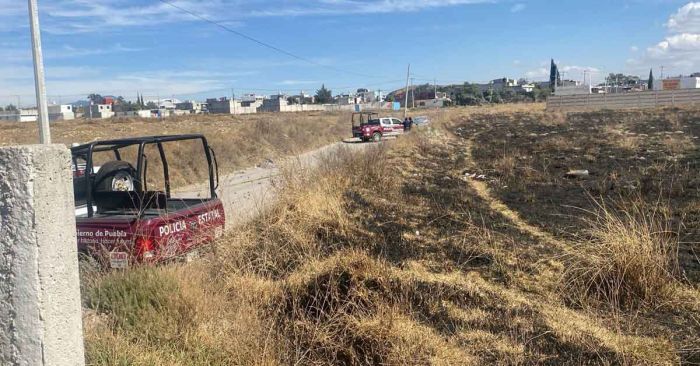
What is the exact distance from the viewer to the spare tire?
6.59m

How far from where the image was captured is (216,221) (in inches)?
281

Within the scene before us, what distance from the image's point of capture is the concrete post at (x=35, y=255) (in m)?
2.19

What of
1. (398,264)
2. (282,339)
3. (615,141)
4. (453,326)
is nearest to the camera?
(282,339)

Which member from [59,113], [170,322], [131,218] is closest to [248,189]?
[131,218]

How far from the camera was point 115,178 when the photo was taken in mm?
6727

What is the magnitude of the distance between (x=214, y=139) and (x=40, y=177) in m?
25.8

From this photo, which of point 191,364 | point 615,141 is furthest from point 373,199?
point 615,141

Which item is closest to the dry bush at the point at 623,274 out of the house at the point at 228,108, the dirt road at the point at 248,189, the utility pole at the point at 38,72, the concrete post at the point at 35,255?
the dirt road at the point at 248,189

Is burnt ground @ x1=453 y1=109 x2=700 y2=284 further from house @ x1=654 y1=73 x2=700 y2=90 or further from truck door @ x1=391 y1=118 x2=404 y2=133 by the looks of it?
house @ x1=654 y1=73 x2=700 y2=90

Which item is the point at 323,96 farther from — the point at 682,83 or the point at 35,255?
the point at 35,255

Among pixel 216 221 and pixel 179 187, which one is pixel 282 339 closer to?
pixel 216 221

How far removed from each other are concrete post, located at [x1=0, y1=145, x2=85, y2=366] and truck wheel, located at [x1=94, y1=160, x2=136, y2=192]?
4.42 m

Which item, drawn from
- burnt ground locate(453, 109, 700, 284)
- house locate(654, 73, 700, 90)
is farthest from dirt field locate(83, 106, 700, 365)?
house locate(654, 73, 700, 90)

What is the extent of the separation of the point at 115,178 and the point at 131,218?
3.72 feet
